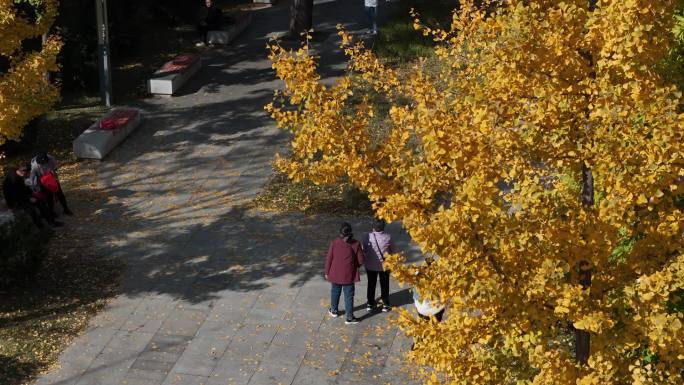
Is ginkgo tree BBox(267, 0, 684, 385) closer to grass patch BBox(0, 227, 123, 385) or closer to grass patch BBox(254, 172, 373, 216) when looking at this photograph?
grass patch BBox(0, 227, 123, 385)

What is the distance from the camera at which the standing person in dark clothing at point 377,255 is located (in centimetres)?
1377

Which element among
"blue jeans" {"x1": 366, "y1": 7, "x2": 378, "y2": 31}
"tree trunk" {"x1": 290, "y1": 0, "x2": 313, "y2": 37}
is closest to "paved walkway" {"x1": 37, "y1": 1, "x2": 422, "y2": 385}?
"tree trunk" {"x1": 290, "y1": 0, "x2": 313, "y2": 37}

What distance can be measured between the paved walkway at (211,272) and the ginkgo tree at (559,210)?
416 centimetres

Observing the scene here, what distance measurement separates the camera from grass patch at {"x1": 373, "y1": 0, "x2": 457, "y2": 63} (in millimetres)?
25344

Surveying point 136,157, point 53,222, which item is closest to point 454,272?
point 53,222

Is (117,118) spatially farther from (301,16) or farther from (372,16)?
(372,16)

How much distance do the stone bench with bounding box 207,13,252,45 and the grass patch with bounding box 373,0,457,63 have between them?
3.91 meters

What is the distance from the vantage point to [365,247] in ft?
45.5

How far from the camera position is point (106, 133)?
2038cm

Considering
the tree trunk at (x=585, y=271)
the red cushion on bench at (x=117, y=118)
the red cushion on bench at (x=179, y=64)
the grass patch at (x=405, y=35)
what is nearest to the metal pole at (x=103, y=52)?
the red cushion on bench at (x=117, y=118)

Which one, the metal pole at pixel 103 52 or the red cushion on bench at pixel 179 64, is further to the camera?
the red cushion on bench at pixel 179 64

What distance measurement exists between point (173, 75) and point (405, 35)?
6333mm

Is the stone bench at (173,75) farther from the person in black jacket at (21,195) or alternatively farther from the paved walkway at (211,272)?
the person in black jacket at (21,195)

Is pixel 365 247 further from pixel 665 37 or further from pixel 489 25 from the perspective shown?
pixel 665 37
